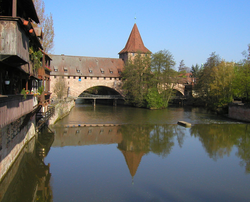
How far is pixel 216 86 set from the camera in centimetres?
2709

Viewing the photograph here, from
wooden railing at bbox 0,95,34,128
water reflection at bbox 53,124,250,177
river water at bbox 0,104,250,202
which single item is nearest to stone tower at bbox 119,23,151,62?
water reflection at bbox 53,124,250,177

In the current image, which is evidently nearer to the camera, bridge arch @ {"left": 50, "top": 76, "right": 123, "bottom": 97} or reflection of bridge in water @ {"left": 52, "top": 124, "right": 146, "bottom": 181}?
reflection of bridge in water @ {"left": 52, "top": 124, "right": 146, "bottom": 181}

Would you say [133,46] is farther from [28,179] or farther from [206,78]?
[28,179]

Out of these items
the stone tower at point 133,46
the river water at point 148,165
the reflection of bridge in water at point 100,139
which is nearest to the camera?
the river water at point 148,165

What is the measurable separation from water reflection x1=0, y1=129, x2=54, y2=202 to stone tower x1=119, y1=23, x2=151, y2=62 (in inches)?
1260

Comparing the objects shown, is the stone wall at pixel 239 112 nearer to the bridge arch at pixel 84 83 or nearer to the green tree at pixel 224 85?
the green tree at pixel 224 85

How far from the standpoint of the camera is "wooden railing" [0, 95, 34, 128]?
19.5 ft

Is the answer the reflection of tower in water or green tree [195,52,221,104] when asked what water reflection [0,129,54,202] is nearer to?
the reflection of tower in water

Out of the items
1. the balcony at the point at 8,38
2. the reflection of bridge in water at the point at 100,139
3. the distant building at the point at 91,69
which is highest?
the distant building at the point at 91,69

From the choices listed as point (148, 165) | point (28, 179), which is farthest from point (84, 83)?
point (28, 179)

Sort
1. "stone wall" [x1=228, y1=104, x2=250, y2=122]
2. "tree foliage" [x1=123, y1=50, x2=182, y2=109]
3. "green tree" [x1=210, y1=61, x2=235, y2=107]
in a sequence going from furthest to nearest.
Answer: "tree foliage" [x1=123, y1=50, x2=182, y2=109] → "green tree" [x1=210, y1=61, x2=235, y2=107] → "stone wall" [x1=228, y1=104, x2=250, y2=122]

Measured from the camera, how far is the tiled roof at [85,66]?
125 ft

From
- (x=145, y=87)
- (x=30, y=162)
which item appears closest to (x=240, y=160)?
(x=30, y=162)

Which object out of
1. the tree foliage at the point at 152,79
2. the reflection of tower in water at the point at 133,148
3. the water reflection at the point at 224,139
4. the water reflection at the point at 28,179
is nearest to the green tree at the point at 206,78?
the tree foliage at the point at 152,79
